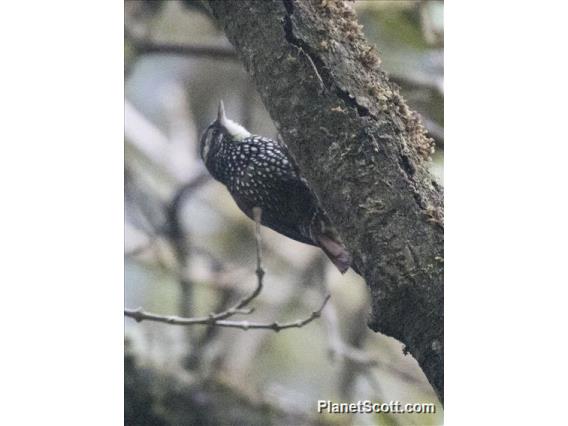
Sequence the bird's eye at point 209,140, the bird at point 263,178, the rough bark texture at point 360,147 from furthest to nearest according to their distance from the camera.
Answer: the bird's eye at point 209,140 → the bird at point 263,178 → the rough bark texture at point 360,147

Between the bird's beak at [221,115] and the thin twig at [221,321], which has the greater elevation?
the bird's beak at [221,115]

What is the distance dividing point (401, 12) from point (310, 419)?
3.82ft

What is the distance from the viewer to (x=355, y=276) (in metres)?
2.19

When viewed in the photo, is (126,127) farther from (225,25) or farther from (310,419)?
(310,419)

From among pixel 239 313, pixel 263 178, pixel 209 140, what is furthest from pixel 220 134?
pixel 239 313

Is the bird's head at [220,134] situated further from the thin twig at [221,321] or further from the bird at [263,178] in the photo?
the thin twig at [221,321]

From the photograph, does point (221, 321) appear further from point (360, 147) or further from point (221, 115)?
point (360, 147)

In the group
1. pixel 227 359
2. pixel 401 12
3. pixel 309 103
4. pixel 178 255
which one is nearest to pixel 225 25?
pixel 309 103

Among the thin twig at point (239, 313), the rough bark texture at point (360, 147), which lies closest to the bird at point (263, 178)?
Answer: the thin twig at point (239, 313)

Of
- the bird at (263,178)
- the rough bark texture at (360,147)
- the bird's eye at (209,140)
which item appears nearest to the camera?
the rough bark texture at (360,147)

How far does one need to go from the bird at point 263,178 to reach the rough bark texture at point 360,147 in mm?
368

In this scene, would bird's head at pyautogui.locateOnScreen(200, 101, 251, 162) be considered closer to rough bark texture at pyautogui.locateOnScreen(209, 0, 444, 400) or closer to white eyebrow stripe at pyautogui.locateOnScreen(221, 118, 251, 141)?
white eyebrow stripe at pyautogui.locateOnScreen(221, 118, 251, 141)

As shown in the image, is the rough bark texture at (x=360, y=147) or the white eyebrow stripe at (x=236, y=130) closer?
the rough bark texture at (x=360, y=147)

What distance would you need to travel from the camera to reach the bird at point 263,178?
2.26 meters
